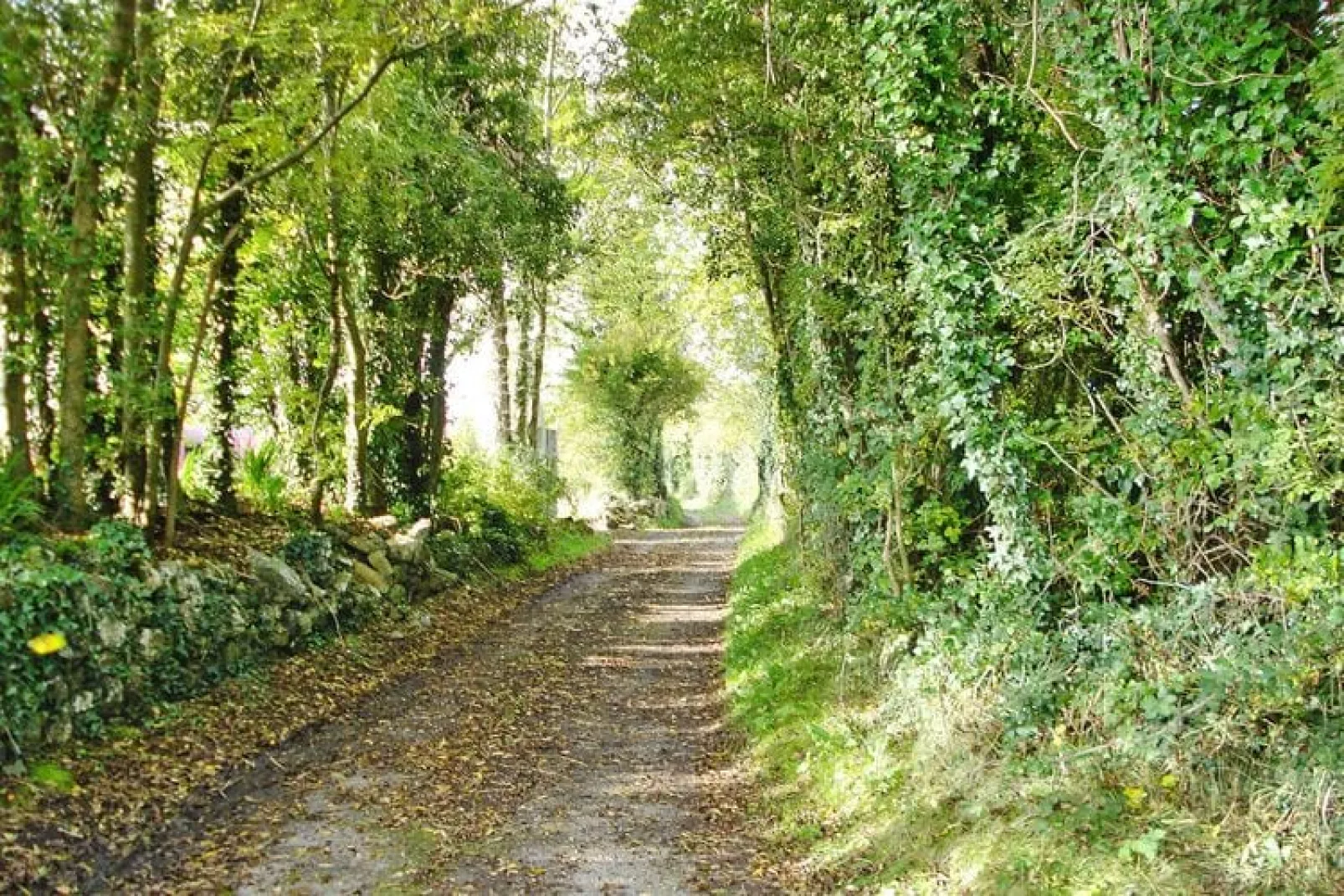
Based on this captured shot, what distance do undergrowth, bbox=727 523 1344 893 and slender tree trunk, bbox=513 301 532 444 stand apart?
48.1 ft

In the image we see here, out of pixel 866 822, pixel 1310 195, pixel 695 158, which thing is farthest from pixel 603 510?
pixel 1310 195

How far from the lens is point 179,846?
5.28 meters

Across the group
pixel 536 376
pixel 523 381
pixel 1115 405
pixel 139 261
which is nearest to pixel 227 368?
pixel 139 261

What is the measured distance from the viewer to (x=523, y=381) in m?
21.1

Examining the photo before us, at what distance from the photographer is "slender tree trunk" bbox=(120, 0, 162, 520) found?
739cm

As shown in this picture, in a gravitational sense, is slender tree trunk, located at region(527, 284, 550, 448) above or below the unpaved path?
above

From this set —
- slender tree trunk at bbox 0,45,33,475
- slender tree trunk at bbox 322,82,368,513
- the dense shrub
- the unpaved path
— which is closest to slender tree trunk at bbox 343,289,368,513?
slender tree trunk at bbox 322,82,368,513

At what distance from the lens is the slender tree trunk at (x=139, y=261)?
24.2ft

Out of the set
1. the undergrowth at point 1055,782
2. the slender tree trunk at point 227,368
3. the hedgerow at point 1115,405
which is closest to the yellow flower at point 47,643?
the slender tree trunk at point 227,368

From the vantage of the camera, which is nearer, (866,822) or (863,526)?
(866,822)

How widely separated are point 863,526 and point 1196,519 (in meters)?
3.01

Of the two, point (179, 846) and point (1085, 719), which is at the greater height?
point (1085, 719)

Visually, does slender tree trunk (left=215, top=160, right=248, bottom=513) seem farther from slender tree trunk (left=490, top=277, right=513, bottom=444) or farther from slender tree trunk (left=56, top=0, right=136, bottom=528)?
slender tree trunk (left=490, top=277, right=513, bottom=444)

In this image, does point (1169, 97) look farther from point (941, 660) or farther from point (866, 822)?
point (866, 822)
